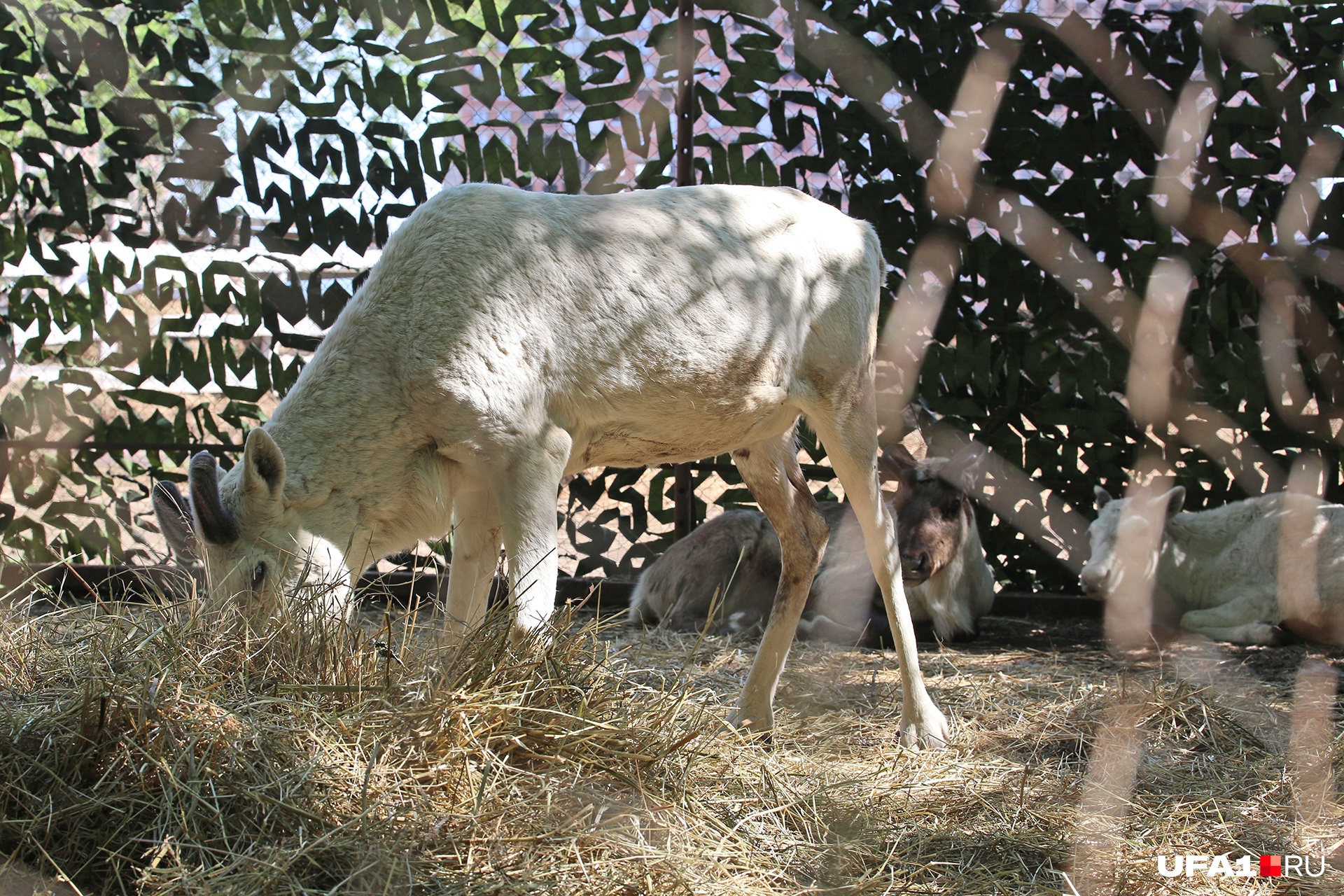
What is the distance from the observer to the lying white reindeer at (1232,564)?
18.3ft

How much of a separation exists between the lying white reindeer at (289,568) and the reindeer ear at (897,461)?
3835 millimetres

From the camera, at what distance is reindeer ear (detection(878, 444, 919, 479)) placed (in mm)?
6145

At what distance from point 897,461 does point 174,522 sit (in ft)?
13.8

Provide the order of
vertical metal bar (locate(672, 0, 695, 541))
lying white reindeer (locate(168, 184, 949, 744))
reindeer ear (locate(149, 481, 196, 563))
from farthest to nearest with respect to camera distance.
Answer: vertical metal bar (locate(672, 0, 695, 541)) < reindeer ear (locate(149, 481, 196, 563)) < lying white reindeer (locate(168, 184, 949, 744))

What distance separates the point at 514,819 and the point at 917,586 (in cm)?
395

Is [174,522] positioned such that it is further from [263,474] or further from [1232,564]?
[1232,564]

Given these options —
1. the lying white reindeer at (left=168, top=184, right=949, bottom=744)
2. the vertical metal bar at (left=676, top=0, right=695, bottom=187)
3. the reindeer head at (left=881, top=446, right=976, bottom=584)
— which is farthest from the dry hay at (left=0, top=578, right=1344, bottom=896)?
the vertical metal bar at (left=676, top=0, right=695, bottom=187)

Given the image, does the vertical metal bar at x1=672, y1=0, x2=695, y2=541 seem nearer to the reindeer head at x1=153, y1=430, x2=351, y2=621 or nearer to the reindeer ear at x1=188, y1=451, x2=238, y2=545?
the reindeer head at x1=153, y1=430, x2=351, y2=621

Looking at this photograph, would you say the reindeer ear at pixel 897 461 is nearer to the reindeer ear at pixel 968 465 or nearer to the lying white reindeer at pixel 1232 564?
the reindeer ear at pixel 968 465

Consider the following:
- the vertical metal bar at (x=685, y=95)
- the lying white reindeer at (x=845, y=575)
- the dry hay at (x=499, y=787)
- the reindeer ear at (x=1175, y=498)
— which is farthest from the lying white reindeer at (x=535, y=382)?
the reindeer ear at (x=1175, y=498)

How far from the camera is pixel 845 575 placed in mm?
6180

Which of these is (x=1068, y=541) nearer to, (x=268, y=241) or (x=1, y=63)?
(x=268, y=241)

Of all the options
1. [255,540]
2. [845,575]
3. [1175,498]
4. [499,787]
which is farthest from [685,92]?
[499,787]

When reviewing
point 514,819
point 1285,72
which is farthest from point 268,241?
point 1285,72
